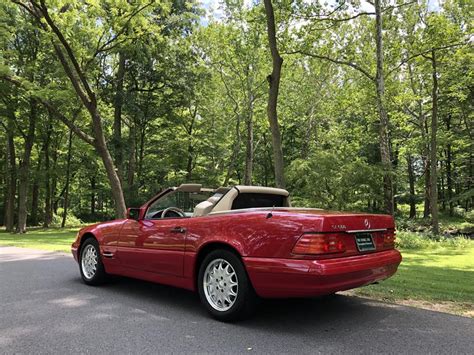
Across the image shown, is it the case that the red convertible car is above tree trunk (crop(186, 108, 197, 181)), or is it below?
below

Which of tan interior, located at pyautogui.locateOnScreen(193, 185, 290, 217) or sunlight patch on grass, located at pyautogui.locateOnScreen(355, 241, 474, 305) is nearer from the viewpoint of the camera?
tan interior, located at pyautogui.locateOnScreen(193, 185, 290, 217)

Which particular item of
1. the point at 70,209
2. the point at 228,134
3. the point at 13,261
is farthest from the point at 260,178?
the point at 13,261

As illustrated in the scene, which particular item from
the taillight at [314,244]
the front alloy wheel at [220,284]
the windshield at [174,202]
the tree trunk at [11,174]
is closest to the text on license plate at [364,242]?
the taillight at [314,244]

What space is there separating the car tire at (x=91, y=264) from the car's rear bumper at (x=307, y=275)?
309 cm

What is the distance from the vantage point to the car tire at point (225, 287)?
4.24 meters

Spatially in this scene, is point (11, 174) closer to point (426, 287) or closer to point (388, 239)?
point (426, 287)

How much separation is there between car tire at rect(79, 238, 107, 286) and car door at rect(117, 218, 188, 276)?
669mm

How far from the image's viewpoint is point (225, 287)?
175 inches

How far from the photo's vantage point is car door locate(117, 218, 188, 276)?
4.95 meters

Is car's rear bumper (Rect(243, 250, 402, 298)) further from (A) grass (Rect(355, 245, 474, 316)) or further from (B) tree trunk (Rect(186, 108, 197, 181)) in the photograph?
(B) tree trunk (Rect(186, 108, 197, 181))

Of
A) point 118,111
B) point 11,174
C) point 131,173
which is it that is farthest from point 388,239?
point 11,174

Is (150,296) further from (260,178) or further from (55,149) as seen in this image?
(260,178)

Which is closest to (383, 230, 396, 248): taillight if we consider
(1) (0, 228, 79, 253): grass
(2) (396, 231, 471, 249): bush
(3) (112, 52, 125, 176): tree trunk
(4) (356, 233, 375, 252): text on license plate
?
(4) (356, 233, 375, 252): text on license plate

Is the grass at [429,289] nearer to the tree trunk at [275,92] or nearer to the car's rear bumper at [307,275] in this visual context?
the car's rear bumper at [307,275]
